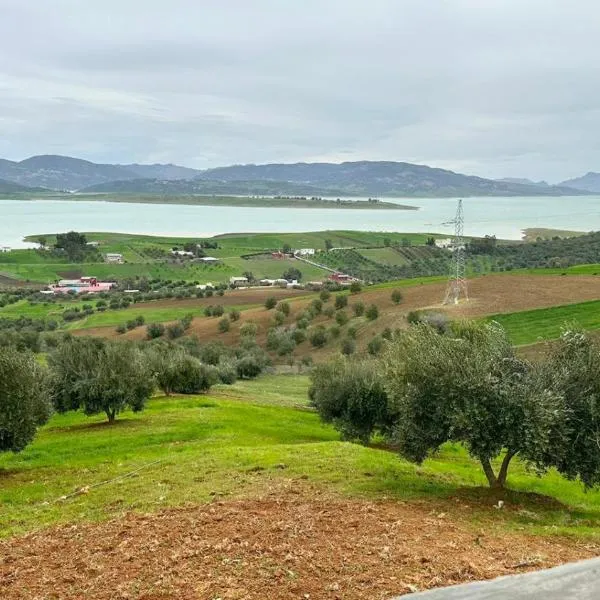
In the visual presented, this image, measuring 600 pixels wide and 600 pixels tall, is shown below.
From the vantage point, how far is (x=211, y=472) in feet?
70.9

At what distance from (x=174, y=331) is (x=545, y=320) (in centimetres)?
4484

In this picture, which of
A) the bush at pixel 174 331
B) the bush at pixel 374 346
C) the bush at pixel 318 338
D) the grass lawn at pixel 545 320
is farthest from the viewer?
the bush at pixel 174 331

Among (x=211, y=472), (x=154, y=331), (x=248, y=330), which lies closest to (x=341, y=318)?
(x=248, y=330)

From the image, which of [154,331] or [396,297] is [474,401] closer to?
[396,297]

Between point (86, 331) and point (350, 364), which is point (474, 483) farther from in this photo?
point (86, 331)

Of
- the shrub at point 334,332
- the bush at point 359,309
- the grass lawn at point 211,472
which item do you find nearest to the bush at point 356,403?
the grass lawn at point 211,472

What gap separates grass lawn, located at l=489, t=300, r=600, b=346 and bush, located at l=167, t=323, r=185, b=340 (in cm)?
3920

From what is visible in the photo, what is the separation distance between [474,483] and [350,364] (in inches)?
520

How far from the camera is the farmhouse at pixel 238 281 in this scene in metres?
144

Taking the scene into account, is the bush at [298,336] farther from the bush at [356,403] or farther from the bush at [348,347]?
the bush at [356,403]

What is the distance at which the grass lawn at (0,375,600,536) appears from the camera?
1842cm

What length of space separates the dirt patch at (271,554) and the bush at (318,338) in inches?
2399

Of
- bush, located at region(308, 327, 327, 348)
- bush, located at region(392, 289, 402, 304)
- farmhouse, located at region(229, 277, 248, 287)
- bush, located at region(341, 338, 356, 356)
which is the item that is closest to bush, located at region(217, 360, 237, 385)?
bush, located at region(341, 338, 356, 356)

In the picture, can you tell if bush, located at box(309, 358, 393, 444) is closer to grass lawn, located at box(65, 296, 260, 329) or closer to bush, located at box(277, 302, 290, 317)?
bush, located at box(277, 302, 290, 317)
